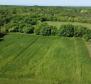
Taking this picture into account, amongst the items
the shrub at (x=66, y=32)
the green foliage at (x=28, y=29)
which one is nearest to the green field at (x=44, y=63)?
the shrub at (x=66, y=32)

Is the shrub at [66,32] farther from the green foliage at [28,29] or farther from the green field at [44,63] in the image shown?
the green field at [44,63]

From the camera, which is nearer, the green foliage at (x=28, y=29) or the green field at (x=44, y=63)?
the green field at (x=44, y=63)

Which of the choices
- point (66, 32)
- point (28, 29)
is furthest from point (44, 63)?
point (28, 29)

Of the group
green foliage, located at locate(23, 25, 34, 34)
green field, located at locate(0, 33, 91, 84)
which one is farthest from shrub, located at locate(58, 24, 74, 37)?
green field, located at locate(0, 33, 91, 84)

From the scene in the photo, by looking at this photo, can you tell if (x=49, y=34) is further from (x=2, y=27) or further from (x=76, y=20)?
(x=76, y=20)

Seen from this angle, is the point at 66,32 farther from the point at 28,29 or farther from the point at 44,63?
the point at 44,63

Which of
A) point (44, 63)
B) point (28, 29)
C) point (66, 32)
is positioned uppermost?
point (28, 29)

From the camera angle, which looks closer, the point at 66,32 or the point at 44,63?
the point at 44,63

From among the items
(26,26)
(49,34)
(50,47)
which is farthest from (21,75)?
(26,26)

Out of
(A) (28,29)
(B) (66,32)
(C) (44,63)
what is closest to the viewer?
(C) (44,63)

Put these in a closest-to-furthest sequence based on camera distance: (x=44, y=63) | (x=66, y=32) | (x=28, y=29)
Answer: (x=44, y=63) → (x=66, y=32) → (x=28, y=29)
